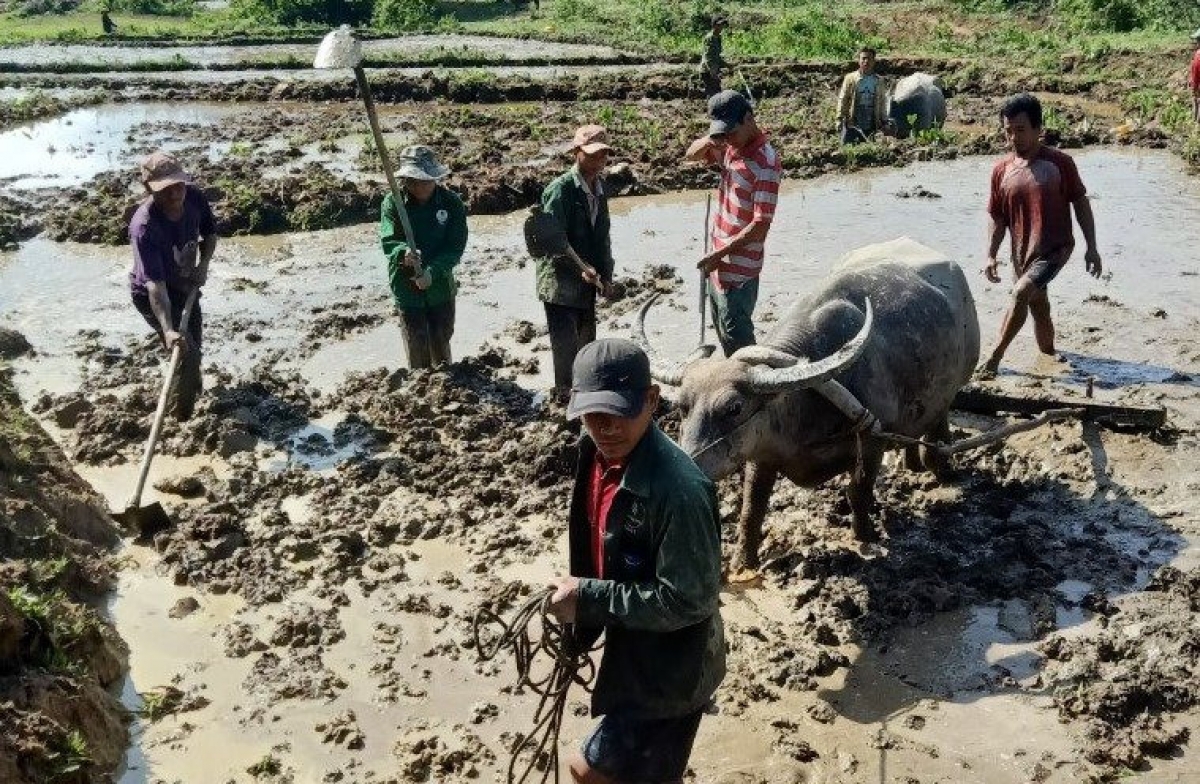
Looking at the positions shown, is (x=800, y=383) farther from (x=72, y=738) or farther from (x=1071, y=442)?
(x=72, y=738)

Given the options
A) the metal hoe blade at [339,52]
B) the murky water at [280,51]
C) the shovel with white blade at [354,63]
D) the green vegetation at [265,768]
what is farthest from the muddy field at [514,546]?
the murky water at [280,51]

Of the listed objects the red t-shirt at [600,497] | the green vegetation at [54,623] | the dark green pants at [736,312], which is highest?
the red t-shirt at [600,497]

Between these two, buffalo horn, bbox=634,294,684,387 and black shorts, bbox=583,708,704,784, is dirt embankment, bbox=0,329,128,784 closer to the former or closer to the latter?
black shorts, bbox=583,708,704,784

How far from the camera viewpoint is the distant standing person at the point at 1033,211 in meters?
7.62

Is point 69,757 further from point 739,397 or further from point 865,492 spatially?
point 865,492

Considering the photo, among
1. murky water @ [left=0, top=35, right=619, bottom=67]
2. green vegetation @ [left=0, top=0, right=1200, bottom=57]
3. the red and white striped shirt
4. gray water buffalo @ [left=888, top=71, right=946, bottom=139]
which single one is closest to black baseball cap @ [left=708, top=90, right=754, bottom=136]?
the red and white striped shirt

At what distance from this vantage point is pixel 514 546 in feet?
20.2

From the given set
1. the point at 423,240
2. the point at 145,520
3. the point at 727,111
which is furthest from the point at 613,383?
the point at 423,240

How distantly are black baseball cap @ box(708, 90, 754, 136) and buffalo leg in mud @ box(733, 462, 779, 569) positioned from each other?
1882mm

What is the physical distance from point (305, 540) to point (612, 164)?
1018 centimetres

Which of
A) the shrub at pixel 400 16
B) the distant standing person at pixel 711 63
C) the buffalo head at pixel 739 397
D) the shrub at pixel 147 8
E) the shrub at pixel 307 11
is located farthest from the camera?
the shrub at pixel 147 8

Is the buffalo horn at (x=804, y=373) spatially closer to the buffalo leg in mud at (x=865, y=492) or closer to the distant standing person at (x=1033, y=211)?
the buffalo leg in mud at (x=865, y=492)

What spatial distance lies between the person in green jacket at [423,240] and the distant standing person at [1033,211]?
3503 millimetres

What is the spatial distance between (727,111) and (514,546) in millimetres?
2494
